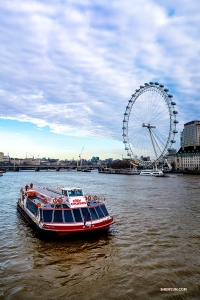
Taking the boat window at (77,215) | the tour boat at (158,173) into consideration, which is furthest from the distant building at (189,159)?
the boat window at (77,215)

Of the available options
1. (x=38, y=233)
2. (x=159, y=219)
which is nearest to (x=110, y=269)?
(x=38, y=233)

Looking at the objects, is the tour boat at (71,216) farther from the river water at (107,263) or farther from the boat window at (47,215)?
the river water at (107,263)

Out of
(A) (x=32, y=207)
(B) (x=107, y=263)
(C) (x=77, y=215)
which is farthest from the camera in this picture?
(A) (x=32, y=207)

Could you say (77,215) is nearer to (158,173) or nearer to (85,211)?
(85,211)

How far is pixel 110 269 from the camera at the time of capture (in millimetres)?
11969

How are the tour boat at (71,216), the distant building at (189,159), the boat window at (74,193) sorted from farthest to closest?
the distant building at (189,159) < the boat window at (74,193) < the tour boat at (71,216)

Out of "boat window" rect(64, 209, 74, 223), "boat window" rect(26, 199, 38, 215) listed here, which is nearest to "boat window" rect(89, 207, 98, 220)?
"boat window" rect(64, 209, 74, 223)

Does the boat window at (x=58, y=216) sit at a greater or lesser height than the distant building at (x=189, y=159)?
lesser

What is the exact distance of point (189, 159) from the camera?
157000 mm

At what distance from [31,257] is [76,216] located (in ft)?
12.3

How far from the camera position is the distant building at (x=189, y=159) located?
151 meters

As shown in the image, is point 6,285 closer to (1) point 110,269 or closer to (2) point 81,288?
(2) point 81,288

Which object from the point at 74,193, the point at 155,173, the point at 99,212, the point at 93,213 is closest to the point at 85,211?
the point at 93,213

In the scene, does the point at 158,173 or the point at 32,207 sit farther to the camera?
the point at 158,173
